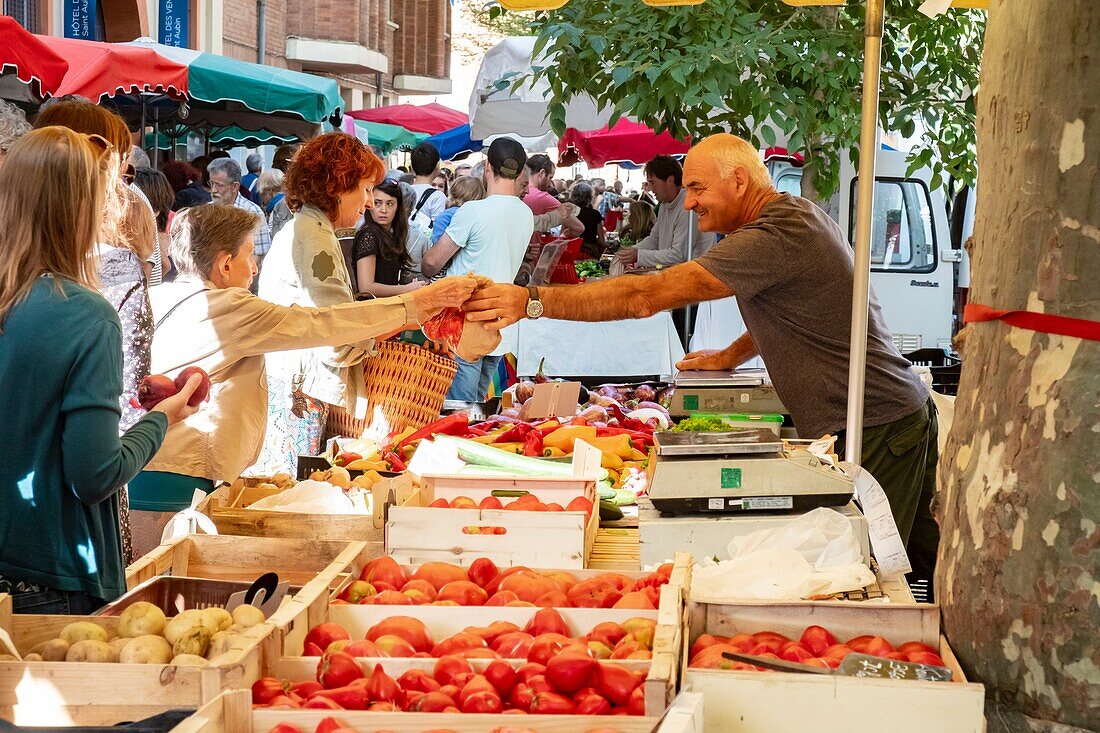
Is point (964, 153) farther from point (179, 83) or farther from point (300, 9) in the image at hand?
point (300, 9)

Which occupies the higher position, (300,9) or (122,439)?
(300,9)

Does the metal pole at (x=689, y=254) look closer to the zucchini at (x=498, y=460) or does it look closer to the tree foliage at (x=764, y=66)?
the tree foliage at (x=764, y=66)

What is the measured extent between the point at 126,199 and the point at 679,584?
7.59 feet

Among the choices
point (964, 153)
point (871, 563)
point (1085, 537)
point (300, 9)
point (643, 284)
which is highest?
point (300, 9)

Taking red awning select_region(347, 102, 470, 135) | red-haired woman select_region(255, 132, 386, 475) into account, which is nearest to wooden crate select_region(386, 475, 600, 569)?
red-haired woman select_region(255, 132, 386, 475)

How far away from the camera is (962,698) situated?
2027mm

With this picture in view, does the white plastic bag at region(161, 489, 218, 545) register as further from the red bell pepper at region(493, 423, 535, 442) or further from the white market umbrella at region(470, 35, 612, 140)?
the white market umbrella at region(470, 35, 612, 140)

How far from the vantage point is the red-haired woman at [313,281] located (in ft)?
16.6

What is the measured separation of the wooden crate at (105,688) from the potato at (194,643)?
23 centimetres

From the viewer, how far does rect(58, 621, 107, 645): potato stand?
235 centimetres

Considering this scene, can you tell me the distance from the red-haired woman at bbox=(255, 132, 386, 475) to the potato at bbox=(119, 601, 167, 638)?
8.57ft

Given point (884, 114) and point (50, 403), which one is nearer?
point (50, 403)

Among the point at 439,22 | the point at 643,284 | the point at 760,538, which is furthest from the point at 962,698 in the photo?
the point at 439,22

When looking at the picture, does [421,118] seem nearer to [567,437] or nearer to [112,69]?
[112,69]
